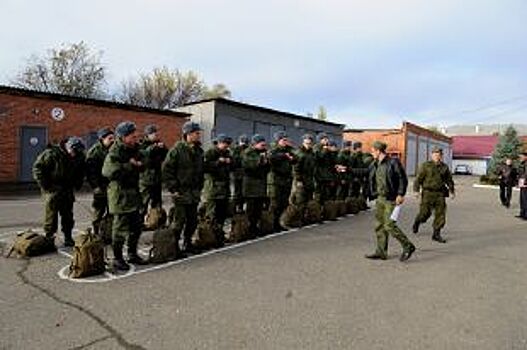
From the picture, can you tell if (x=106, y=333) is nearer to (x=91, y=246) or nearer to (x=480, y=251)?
(x=91, y=246)

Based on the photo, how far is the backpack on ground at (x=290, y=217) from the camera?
11.3 m

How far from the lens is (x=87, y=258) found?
272 inches

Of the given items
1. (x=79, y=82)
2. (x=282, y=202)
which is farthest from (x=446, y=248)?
(x=79, y=82)

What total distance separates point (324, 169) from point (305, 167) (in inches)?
46.7

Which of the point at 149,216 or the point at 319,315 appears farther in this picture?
the point at 149,216

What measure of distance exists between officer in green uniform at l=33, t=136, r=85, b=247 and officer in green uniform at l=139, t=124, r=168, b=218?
4.54 ft

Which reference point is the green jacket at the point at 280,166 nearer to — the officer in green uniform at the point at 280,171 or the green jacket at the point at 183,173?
the officer in green uniform at the point at 280,171

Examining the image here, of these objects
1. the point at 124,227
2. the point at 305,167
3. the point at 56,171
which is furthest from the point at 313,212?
the point at 56,171

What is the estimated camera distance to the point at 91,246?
6996mm

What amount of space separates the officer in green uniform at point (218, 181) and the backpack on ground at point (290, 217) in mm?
2256

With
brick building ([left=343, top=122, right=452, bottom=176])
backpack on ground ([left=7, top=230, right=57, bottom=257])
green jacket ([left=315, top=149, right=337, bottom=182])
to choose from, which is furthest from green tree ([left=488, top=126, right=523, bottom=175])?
backpack on ground ([left=7, top=230, right=57, bottom=257])

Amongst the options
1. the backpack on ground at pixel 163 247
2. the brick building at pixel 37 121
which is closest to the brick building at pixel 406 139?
the brick building at pixel 37 121

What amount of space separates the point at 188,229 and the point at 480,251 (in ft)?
17.2

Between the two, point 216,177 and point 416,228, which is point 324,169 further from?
point 216,177
